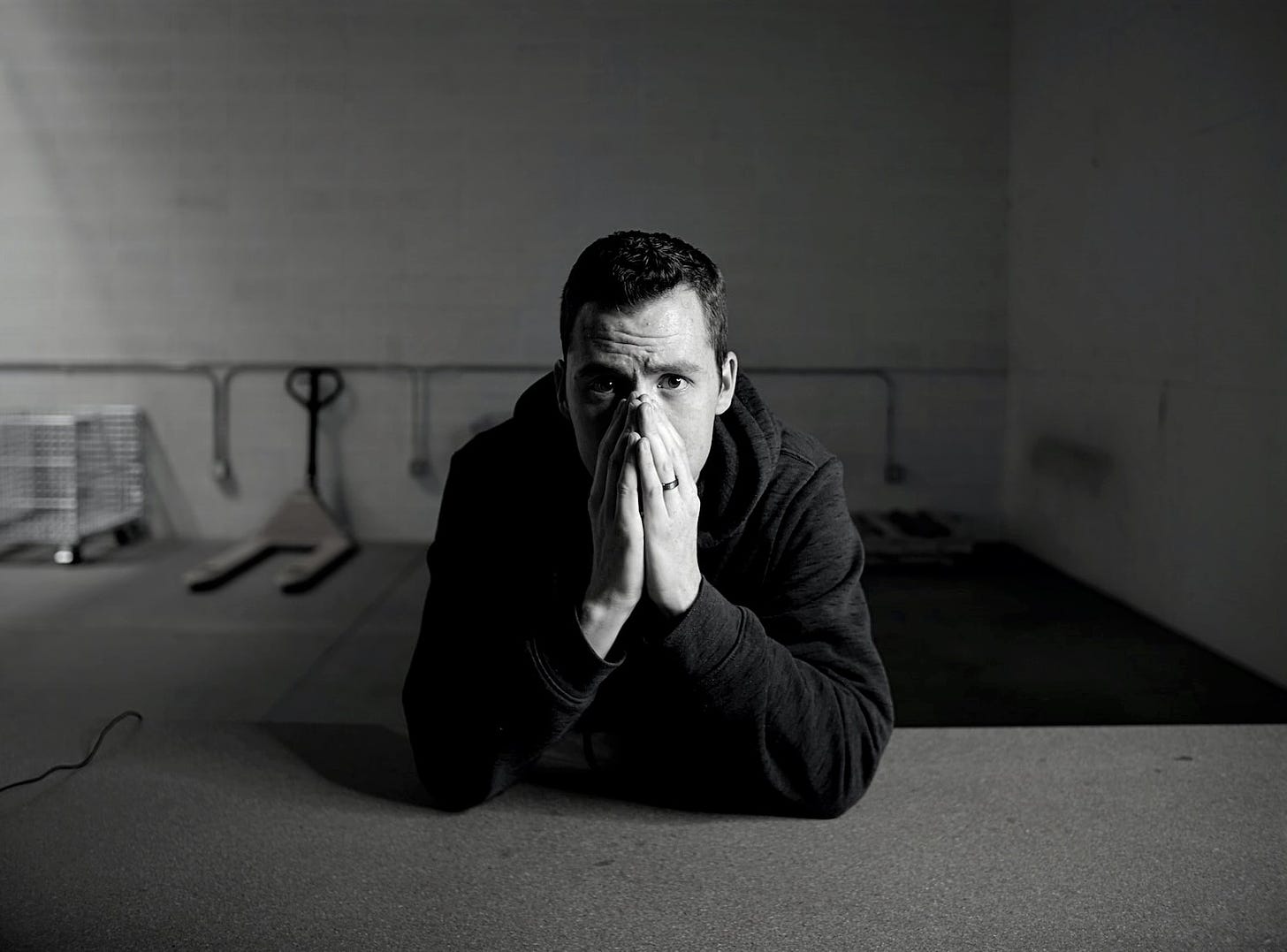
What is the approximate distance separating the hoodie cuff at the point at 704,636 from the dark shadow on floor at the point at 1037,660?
134cm

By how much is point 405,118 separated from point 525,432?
3.64 metres

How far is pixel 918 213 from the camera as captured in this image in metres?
4.99

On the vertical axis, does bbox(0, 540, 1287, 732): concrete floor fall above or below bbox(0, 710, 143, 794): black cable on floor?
below

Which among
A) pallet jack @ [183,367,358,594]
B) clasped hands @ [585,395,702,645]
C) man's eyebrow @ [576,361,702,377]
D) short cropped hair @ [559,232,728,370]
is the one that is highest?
short cropped hair @ [559,232,728,370]

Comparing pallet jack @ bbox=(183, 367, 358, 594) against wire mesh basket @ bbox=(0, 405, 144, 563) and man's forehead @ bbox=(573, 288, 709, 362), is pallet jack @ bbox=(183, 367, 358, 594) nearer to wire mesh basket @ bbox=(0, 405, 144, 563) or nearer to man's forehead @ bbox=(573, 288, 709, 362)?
wire mesh basket @ bbox=(0, 405, 144, 563)

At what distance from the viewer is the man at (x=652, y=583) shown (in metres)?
1.48

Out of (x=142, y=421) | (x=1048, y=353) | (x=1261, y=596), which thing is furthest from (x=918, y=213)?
(x=142, y=421)

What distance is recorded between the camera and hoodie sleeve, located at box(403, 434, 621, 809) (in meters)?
1.49

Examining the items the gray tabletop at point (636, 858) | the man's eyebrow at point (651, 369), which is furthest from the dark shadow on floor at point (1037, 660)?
the man's eyebrow at point (651, 369)

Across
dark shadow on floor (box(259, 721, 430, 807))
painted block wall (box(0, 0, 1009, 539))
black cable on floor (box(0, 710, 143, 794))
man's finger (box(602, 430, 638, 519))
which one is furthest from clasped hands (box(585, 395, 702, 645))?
painted block wall (box(0, 0, 1009, 539))

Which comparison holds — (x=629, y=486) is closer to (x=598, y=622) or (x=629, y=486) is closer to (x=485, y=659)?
(x=598, y=622)

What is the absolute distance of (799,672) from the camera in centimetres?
160

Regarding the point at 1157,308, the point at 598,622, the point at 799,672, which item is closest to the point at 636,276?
the point at 598,622

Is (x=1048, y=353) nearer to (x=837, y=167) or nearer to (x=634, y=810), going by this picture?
(x=837, y=167)
